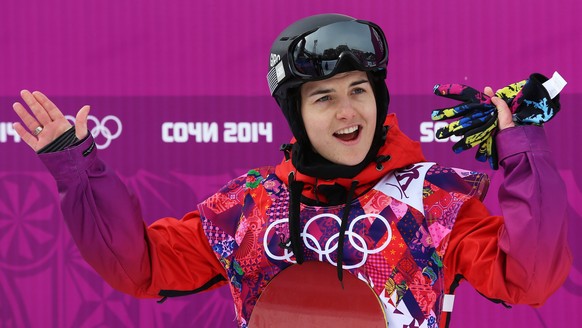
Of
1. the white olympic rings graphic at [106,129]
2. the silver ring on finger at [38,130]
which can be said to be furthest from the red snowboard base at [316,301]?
the white olympic rings graphic at [106,129]

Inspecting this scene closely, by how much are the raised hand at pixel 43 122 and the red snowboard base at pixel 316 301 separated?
59 centimetres

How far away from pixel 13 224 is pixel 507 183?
6.46 feet

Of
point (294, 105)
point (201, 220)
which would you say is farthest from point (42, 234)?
point (294, 105)

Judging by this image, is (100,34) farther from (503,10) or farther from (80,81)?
(503,10)

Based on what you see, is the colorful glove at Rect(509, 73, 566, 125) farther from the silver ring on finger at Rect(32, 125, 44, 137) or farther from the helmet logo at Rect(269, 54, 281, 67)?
the silver ring on finger at Rect(32, 125, 44, 137)

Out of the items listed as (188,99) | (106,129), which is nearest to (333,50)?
(188,99)

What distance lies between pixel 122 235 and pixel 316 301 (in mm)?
482

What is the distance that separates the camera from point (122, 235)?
200 cm

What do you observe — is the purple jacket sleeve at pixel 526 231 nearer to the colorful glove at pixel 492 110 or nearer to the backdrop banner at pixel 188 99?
the colorful glove at pixel 492 110

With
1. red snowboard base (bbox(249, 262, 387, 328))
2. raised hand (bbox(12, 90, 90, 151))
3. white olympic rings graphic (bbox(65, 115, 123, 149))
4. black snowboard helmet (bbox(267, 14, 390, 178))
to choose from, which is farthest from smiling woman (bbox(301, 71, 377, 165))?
white olympic rings graphic (bbox(65, 115, 123, 149))

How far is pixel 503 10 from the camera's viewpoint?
2975 millimetres

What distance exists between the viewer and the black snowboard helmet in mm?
1973

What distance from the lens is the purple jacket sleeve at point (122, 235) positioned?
1.91 metres

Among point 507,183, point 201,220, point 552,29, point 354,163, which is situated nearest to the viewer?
point 507,183
